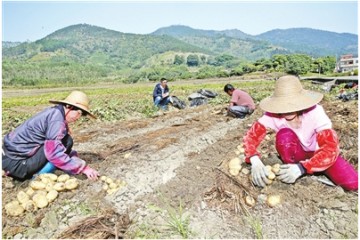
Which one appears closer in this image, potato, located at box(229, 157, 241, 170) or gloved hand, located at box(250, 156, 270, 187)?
gloved hand, located at box(250, 156, 270, 187)

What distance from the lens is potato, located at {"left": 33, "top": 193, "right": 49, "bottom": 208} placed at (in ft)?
9.94

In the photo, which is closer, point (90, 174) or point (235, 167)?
point (235, 167)

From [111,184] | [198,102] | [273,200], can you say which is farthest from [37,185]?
[198,102]

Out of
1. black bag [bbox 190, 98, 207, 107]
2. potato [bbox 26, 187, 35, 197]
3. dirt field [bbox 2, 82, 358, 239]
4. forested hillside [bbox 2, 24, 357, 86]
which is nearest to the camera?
dirt field [bbox 2, 82, 358, 239]

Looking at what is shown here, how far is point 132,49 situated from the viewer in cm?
18788

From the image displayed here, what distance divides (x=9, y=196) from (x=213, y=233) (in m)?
1.87

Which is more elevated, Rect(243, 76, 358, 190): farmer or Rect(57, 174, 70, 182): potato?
Rect(243, 76, 358, 190): farmer

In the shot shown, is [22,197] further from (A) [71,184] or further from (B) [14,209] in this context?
(A) [71,184]

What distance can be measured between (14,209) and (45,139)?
0.65 m

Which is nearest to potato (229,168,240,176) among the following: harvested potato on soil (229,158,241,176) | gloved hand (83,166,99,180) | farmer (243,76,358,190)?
harvested potato on soil (229,158,241,176)

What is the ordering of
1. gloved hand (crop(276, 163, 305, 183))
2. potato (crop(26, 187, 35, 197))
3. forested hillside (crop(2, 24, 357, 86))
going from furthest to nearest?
1. forested hillside (crop(2, 24, 357, 86))
2. potato (crop(26, 187, 35, 197))
3. gloved hand (crop(276, 163, 305, 183))

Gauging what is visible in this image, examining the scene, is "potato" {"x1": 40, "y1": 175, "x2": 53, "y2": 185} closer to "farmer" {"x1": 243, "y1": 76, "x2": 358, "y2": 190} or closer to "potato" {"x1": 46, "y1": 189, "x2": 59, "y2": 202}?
"potato" {"x1": 46, "y1": 189, "x2": 59, "y2": 202}

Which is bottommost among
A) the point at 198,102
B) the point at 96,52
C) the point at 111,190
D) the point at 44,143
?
the point at 198,102

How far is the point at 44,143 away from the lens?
3242 mm
